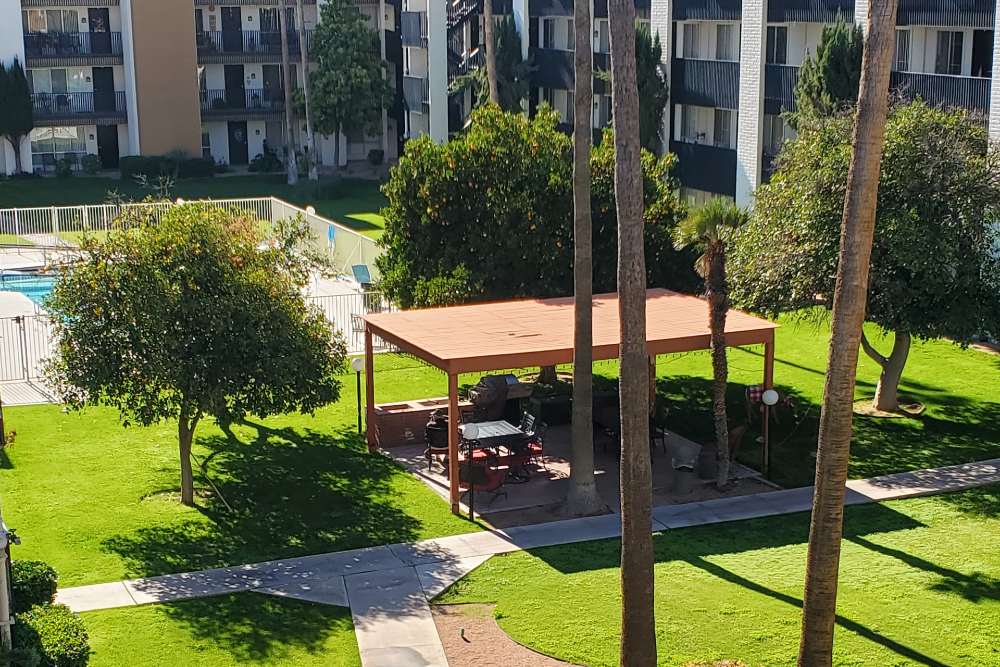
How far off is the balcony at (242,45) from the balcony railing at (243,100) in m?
1.64

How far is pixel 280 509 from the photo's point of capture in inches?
854

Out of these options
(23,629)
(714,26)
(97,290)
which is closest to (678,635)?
(23,629)

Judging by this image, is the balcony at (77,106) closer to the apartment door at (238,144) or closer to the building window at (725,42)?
the apartment door at (238,144)

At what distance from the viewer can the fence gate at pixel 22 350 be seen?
2991 centimetres

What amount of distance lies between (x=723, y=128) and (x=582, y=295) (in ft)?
83.4

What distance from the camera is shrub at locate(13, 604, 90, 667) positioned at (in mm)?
13250

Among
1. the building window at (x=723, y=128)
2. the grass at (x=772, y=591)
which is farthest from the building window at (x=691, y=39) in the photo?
the grass at (x=772, y=591)

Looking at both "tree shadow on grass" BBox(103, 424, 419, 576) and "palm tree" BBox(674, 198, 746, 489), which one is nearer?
"tree shadow on grass" BBox(103, 424, 419, 576)

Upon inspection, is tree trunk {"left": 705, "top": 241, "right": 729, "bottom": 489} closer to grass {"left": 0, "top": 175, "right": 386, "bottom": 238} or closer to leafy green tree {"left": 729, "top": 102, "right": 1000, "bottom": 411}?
leafy green tree {"left": 729, "top": 102, "right": 1000, "bottom": 411}

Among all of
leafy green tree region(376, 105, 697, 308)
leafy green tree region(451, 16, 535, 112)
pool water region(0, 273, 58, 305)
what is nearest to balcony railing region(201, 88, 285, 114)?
leafy green tree region(451, 16, 535, 112)

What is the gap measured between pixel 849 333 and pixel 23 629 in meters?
8.63

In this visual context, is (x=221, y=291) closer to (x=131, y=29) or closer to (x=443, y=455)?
(x=443, y=455)

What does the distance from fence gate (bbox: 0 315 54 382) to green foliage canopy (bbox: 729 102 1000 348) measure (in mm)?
15901

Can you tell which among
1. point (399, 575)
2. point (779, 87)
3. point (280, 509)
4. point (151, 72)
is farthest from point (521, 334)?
point (151, 72)
